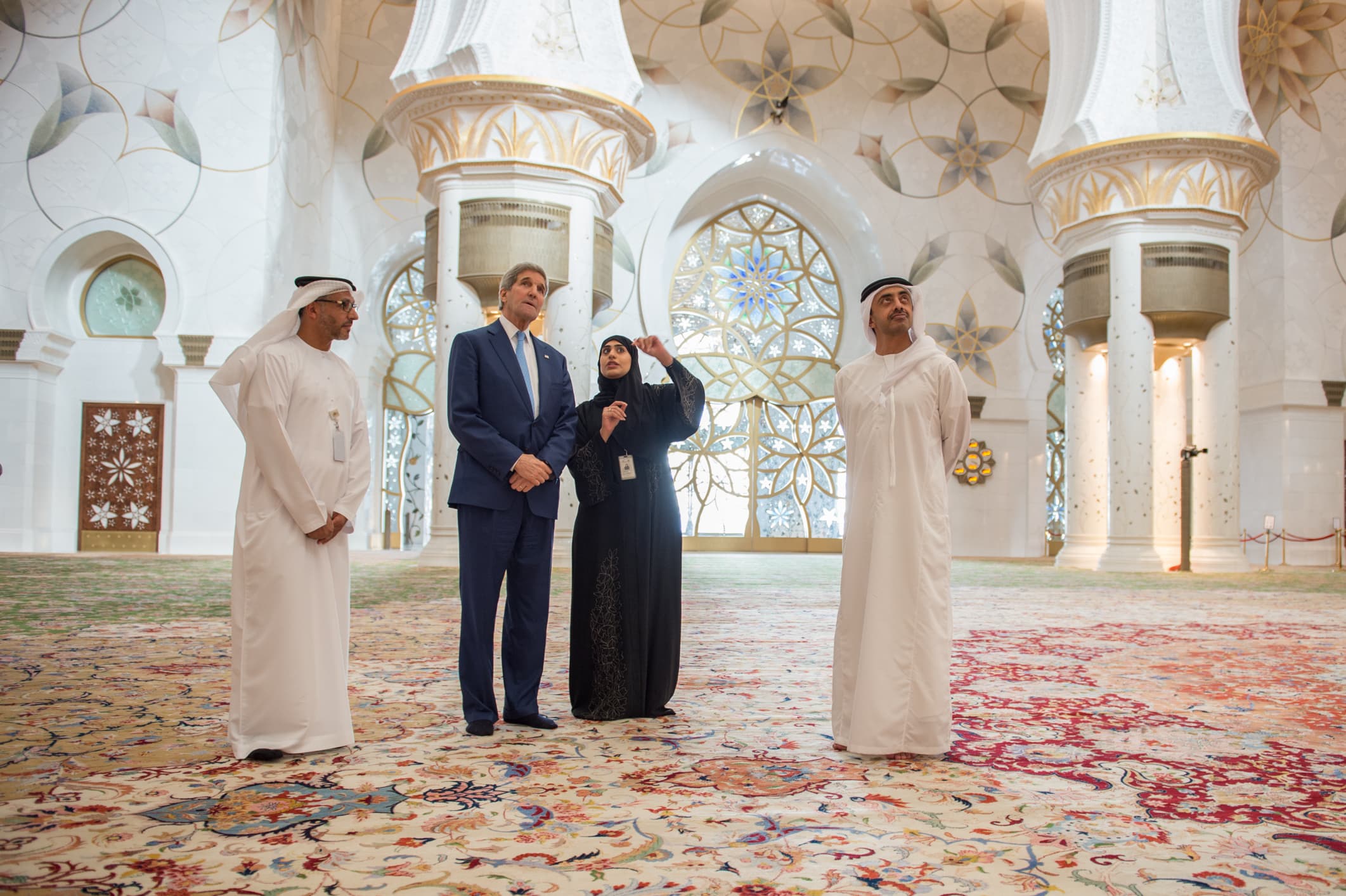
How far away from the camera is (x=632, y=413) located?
11.4 ft

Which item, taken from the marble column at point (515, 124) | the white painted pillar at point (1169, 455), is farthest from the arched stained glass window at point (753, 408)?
the marble column at point (515, 124)

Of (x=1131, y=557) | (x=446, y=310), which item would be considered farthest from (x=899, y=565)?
(x=1131, y=557)

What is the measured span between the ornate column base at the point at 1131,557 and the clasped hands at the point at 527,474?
9.35 m

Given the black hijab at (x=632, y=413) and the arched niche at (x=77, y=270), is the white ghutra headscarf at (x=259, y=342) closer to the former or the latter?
the black hijab at (x=632, y=413)

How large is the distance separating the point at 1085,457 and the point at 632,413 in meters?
9.63

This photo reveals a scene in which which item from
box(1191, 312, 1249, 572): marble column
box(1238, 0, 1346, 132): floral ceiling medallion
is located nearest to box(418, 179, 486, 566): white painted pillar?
Result: box(1191, 312, 1249, 572): marble column

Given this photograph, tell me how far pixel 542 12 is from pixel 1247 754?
857 cm

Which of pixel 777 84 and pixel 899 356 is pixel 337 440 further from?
pixel 777 84

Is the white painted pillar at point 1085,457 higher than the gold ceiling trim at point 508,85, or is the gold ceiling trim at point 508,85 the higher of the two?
the gold ceiling trim at point 508,85

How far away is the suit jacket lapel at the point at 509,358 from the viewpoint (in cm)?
326

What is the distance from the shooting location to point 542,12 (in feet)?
30.9

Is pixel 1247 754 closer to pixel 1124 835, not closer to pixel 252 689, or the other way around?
pixel 1124 835

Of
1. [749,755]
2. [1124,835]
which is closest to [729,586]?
[749,755]

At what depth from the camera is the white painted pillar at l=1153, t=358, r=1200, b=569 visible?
1139 centimetres
